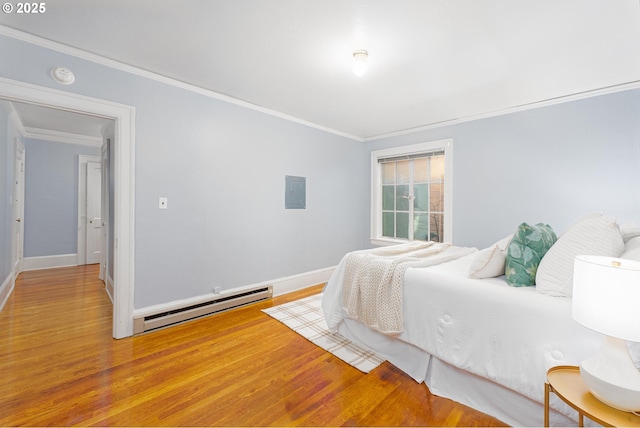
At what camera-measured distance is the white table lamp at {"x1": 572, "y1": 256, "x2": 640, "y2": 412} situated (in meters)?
0.95

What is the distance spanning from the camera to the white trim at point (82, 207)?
531 cm

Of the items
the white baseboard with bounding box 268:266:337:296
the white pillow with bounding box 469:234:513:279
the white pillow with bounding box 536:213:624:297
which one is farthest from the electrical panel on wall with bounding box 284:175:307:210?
the white pillow with bounding box 536:213:624:297

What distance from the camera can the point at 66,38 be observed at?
2.08 metres

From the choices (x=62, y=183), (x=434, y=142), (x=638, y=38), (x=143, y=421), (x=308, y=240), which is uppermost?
(x=638, y=38)

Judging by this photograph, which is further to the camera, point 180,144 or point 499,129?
point 499,129

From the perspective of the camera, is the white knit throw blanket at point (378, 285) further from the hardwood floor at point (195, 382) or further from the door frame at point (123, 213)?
the door frame at point (123, 213)

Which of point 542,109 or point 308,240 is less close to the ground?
point 542,109

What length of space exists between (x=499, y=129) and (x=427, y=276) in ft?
8.60

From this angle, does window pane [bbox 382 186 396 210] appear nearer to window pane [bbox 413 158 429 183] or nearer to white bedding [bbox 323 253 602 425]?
window pane [bbox 413 158 429 183]

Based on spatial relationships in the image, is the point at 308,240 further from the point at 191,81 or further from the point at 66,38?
the point at 66,38

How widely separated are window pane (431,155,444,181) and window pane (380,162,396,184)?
66cm

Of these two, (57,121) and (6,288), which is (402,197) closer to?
(6,288)

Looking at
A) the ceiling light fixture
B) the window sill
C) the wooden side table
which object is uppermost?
the ceiling light fixture

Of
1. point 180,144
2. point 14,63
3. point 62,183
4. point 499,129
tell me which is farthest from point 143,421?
point 62,183
